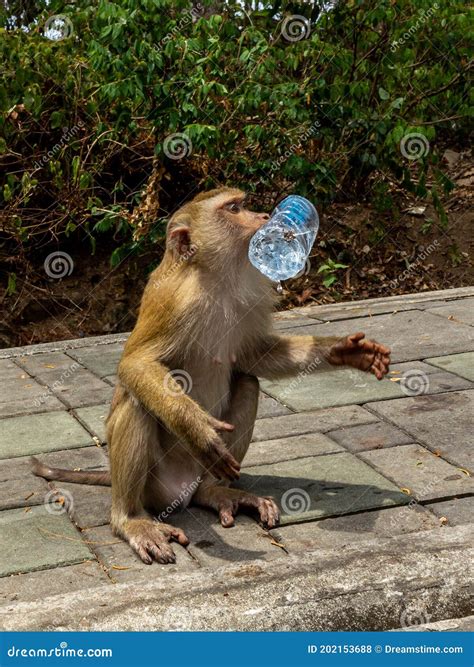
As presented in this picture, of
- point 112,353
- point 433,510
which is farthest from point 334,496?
point 112,353

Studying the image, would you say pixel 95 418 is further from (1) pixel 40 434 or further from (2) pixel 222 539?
(2) pixel 222 539

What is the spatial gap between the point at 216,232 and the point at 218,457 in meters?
1.03

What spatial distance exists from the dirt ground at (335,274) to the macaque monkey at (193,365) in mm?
4351

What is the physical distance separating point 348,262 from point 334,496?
5366 millimetres

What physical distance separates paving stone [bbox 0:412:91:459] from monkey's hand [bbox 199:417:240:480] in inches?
69.6

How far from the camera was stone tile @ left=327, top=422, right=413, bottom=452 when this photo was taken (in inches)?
226

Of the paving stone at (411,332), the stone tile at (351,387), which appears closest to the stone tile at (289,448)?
the stone tile at (351,387)

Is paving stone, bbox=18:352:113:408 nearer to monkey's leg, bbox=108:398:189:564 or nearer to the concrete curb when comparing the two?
monkey's leg, bbox=108:398:189:564

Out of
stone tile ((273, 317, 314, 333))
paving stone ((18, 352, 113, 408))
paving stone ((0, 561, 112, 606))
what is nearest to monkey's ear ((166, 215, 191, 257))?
paving stone ((0, 561, 112, 606))

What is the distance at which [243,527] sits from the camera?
4812mm

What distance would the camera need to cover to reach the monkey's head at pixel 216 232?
4.78 metres

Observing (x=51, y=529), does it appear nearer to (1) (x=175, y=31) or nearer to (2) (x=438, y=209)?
(1) (x=175, y=31)

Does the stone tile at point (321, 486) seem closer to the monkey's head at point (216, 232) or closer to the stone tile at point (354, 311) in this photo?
the monkey's head at point (216, 232)

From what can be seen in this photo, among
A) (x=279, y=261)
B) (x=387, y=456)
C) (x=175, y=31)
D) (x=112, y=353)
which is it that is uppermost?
(x=175, y=31)
